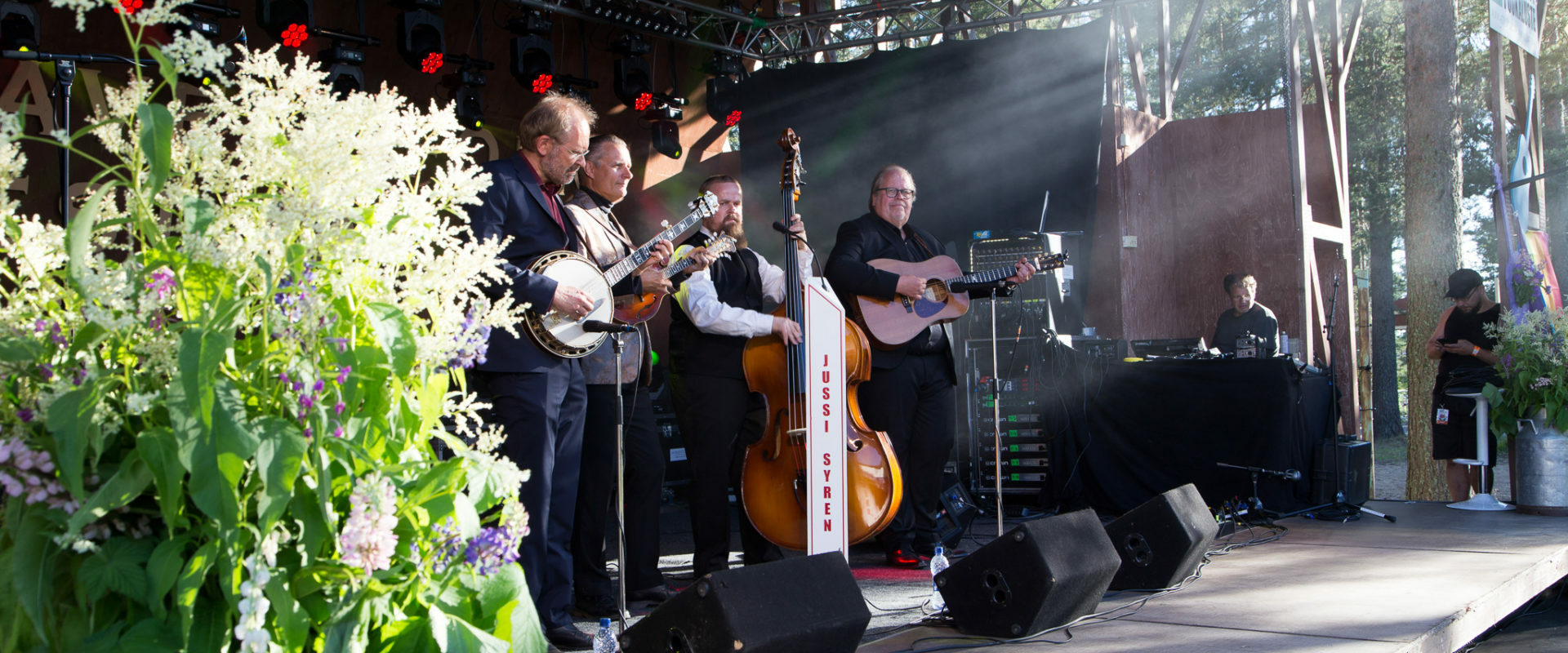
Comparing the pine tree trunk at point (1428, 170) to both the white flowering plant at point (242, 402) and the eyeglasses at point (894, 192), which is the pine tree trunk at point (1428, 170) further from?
the white flowering plant at point (242, 402)

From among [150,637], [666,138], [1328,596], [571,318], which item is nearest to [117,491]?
[150,637]

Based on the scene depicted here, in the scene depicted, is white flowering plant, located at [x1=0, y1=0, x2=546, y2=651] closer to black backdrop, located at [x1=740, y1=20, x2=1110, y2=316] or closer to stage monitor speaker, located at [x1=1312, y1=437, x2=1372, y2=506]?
stage monitor speaker, located at [x1=1312, y1=437, x2=1372, y2=506]

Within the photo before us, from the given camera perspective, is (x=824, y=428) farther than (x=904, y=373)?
No

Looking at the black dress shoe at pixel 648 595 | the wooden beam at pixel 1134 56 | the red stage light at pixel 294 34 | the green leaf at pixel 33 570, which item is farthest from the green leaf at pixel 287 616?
the wooden beam at pixel 1134 56

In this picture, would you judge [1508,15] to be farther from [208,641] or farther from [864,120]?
[208,641]

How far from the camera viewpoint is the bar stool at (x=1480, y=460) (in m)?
6.07

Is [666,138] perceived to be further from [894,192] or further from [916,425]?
[916,425]

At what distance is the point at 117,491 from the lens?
1.23 m

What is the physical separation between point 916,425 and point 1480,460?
3.67 m

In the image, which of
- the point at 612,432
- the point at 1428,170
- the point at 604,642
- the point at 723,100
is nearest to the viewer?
the point at 604,642

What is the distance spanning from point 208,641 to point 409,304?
463 millimetres

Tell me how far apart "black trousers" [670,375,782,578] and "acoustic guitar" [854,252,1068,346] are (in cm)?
74

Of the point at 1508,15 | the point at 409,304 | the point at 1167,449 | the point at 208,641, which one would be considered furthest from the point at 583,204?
the point at 1508,15

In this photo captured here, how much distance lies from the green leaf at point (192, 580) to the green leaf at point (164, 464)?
0.05 m
